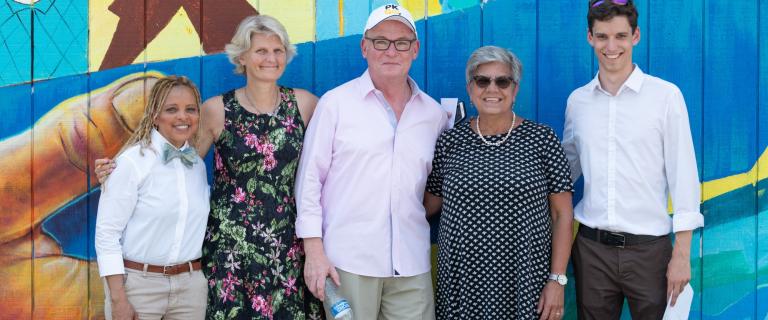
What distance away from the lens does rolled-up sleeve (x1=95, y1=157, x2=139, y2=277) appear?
8.21ft

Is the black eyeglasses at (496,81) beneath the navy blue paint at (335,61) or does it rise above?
beneath

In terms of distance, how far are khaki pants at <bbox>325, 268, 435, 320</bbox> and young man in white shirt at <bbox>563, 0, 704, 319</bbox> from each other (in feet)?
1.96

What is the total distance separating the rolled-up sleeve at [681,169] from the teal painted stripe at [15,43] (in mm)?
2502

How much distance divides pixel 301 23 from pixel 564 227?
137 cm

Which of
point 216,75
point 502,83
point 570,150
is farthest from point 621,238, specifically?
point 216,75

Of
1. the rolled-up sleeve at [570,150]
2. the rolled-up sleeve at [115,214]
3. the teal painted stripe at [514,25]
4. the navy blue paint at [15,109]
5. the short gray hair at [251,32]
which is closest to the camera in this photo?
the rolled-up sleeve at [115,214]

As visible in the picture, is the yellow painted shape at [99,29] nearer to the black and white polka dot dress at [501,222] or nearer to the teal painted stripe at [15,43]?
the teal painted stripe at [15,43]


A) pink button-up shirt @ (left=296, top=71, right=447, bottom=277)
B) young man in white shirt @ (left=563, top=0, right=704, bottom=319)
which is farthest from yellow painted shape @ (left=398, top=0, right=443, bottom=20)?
young man in white shirt @ (left=563, top=0, right=704, bottom=319)

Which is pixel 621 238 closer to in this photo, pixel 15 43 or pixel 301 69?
pixel 301 69

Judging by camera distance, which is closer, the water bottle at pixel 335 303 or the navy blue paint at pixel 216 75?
the water bottle at pixel 335 303

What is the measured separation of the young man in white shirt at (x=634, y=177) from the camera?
263 cm

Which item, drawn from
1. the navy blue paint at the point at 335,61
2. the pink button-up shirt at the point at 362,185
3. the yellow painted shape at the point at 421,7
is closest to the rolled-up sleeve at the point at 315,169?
the pink button-up shirt at the point at 362,185

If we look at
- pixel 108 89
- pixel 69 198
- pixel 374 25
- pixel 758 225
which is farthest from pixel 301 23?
pixel 758 225

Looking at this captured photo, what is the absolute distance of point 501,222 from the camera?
260 cm
